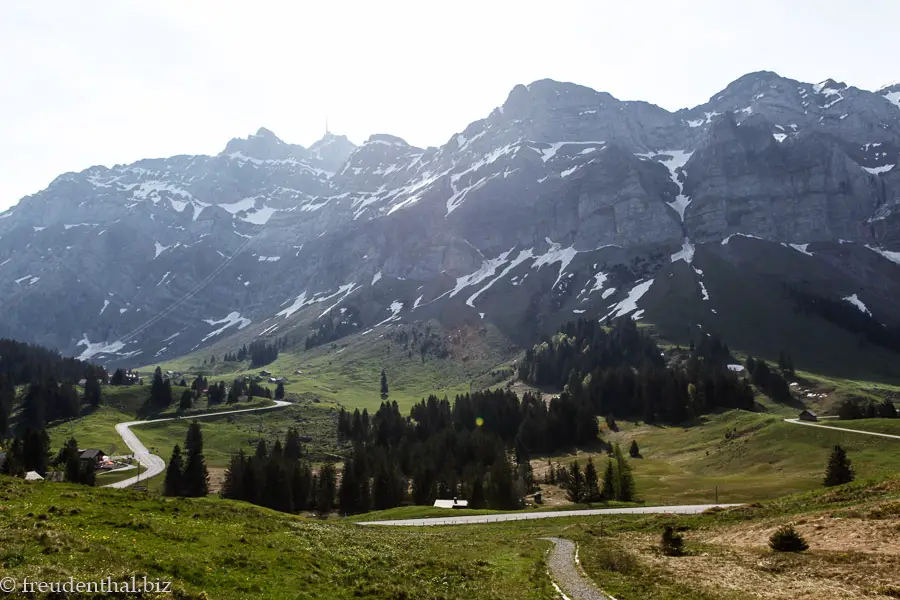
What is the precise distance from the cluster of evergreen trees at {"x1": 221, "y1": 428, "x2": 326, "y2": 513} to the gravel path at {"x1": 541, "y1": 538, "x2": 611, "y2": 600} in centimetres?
7205

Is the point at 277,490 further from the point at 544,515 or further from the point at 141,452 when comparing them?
the point at 141,452

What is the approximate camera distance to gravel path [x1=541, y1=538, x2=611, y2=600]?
25516 millimetres

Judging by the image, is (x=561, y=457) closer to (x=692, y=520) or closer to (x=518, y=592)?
(x=692, y=520)

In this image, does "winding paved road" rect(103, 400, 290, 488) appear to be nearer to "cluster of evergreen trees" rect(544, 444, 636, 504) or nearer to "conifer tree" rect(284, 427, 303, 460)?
"conifer tree" rect(284, 427, 303, 460)

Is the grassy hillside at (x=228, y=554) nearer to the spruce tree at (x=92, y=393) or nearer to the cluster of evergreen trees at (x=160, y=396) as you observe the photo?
the spruce tree at (x=92, y=393)

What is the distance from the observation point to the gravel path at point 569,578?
83.7ft

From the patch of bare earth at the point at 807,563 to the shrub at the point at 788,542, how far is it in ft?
1.73

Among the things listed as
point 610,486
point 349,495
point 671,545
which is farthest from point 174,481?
point 671,545

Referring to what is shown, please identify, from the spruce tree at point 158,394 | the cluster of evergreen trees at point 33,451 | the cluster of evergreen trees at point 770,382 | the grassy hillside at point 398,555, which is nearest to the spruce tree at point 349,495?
the cluster of evergreen trees at point 33,451

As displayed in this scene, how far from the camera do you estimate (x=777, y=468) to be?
9781 centimetres

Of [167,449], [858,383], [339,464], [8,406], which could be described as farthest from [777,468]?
[8,406]

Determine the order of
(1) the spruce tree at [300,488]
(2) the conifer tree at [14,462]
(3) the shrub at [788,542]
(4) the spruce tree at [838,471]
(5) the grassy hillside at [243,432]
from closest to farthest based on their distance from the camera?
(3) the shrub at [788,542] < (4) the spruce tree at [838,471] < (2) the conifer tree at [14,462] < (1) the spruce tree at [300,488] < (5) the grassy hillside at [243,432]

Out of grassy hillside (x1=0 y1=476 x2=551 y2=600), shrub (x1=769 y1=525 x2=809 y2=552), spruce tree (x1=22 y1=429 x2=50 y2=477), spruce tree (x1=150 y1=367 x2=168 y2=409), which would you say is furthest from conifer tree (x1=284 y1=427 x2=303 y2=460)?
shrub (x1=769 y1=525 x2=809 y2=552)

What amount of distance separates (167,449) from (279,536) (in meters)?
135
